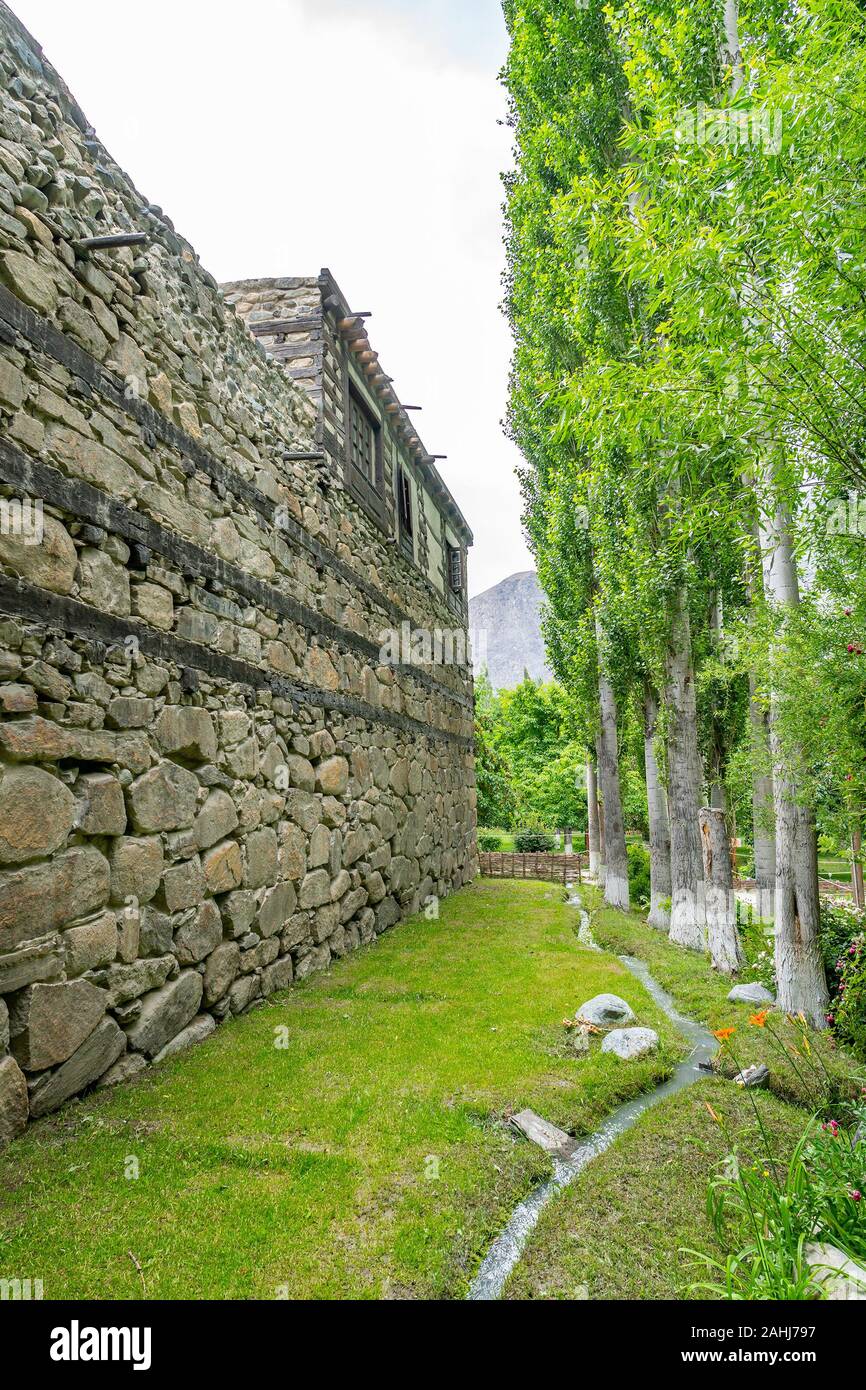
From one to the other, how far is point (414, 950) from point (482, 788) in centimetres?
1578

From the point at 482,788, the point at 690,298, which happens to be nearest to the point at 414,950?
the point at 690,298

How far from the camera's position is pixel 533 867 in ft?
66.3

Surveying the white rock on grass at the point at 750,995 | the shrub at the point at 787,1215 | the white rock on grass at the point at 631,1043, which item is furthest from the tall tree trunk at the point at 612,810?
the shrub at the point at 787,1215

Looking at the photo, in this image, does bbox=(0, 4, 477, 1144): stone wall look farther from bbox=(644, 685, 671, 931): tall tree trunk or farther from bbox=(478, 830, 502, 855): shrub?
bbox=(478, 830, 502, 855): shrub

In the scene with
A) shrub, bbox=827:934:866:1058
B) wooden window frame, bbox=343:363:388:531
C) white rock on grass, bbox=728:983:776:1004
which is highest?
wooden window frame, bbox=343:363:388:531

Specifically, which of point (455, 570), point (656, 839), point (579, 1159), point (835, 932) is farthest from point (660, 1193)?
point (455, 570)

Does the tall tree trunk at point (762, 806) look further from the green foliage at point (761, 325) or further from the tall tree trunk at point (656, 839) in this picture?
the tall tree trunk at point (656, 839)

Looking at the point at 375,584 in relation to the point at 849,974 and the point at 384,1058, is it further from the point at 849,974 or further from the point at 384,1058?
the point at 849,974

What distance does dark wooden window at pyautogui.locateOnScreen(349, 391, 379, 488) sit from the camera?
29.1 ft

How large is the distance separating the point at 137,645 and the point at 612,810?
36.8 ft

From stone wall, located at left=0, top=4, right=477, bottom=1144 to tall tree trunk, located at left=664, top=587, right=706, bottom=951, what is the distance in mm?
5324

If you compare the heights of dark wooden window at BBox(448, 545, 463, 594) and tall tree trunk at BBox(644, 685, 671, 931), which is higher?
dark wooden window at BBox(448, 545, 463, 594)

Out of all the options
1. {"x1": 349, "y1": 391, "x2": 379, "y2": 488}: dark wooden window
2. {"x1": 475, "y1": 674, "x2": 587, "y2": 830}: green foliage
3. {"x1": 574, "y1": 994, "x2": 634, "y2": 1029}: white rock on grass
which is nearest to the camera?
{"x1": 574, "y1": 994, "x2": 634, "y2": 1029}: white rock on grass

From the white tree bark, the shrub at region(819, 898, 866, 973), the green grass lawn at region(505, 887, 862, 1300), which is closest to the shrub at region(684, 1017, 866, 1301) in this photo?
the green grass lawn at region(505, 887, 862, 1300)
